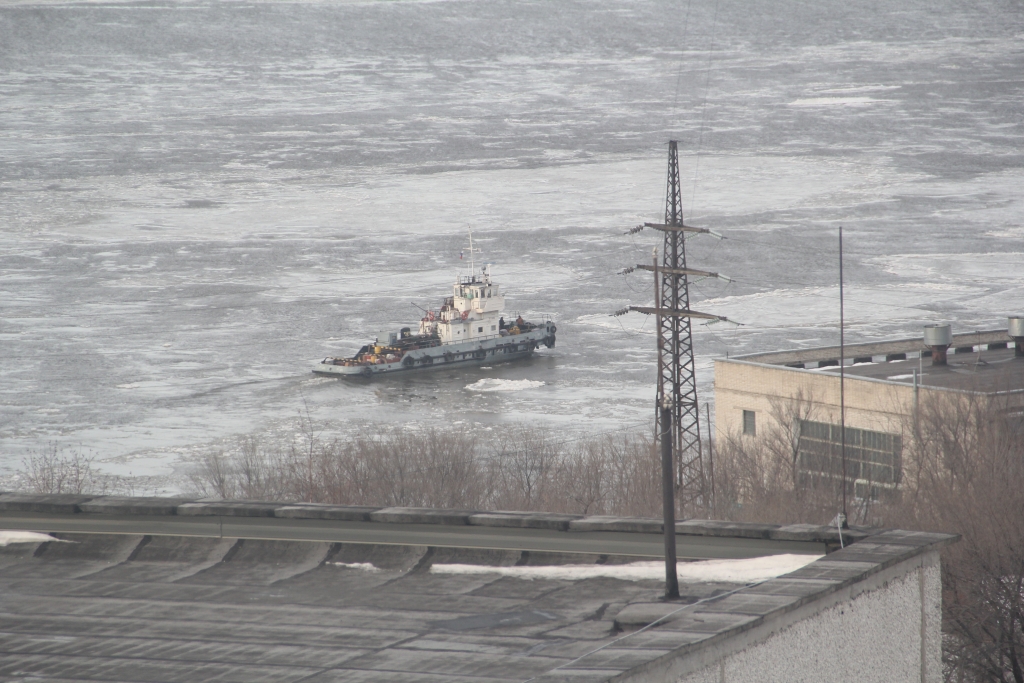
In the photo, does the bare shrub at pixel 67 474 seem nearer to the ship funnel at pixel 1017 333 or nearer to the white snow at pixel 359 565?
the ship funnel at pixel 1017 333

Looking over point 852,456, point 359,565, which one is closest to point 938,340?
point 852,456

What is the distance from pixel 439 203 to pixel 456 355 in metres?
38.8

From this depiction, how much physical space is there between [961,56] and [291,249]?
347 ft

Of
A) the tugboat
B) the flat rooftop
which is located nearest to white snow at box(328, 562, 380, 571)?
the flat rooftop

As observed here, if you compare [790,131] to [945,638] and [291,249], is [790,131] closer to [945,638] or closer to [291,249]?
[291,249]

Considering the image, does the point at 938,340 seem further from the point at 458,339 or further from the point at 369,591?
the point at 458,339

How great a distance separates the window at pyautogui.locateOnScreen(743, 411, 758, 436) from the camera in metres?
35.9

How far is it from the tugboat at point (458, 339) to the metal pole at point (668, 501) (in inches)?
1973

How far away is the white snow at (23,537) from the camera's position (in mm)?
11016

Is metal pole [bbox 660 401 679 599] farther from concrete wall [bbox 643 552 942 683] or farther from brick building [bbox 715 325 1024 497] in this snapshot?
brick building [bbox 715 325 1024 497]

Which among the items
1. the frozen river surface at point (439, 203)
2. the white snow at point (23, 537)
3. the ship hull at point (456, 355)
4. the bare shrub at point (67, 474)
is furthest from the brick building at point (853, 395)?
the ship hull at point (456, 355)

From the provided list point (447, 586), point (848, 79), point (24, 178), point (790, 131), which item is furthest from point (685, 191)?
point (447, 586)

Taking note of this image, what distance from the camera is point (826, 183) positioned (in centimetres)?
10394

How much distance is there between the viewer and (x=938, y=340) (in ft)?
117
